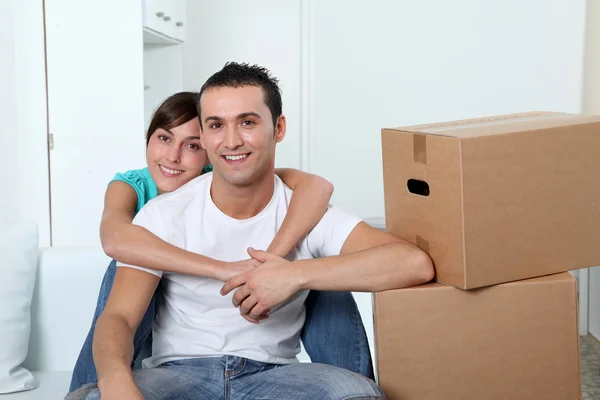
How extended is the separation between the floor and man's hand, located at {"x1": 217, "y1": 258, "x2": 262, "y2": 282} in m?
1.34

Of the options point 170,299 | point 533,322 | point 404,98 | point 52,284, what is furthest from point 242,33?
point 533,322

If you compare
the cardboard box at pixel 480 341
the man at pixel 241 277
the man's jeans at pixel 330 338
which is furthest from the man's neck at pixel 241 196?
the cardboard box at pixel 480 341

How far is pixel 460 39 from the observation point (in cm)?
375

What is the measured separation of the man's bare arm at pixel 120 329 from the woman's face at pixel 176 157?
1.15ft

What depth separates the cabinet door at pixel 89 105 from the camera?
270 cm

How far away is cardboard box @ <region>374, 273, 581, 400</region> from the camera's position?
4.73ft

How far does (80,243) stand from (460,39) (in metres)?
1.93

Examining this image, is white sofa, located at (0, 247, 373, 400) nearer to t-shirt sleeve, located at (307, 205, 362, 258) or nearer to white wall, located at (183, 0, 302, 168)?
t-shirt sleeve, located at (307, 205, 362, 258)

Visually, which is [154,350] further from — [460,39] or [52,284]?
[460,39]

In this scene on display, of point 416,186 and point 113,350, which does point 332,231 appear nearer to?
point 416,186

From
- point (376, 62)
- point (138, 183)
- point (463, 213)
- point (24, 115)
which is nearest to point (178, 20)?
point (24, 115)

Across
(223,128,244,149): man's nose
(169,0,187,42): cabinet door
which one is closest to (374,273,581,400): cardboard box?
(223,128,244,149): man's nose

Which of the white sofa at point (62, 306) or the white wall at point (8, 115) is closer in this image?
the white sofa at point (62, 306)

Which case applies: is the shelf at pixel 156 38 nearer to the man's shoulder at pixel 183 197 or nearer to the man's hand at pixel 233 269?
the man's shoulder at pixel 183 197
